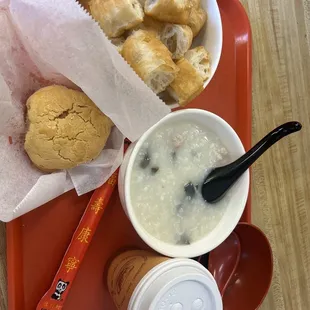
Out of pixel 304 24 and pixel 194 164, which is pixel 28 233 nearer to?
pixel 194 164

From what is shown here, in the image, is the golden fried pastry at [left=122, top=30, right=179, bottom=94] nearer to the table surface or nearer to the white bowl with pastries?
the white bowl with pastries

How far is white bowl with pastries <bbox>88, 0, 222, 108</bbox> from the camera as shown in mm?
709

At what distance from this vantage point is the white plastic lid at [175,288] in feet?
2.36

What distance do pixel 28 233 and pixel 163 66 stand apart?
330 mm

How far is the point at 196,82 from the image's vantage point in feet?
2.45

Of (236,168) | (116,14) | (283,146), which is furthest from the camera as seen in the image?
(283,146)

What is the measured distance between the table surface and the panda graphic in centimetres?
41

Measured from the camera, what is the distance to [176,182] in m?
0.82

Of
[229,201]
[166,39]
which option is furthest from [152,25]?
[229,201]

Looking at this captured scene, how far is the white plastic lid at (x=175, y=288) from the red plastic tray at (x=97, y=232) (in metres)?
0.13

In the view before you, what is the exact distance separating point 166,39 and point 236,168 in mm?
229

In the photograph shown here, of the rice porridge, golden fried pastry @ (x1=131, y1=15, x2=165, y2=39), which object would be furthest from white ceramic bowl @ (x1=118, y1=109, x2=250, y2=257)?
golden fried pastry @ (x1=131, y1=15, x2=165, y2=39)

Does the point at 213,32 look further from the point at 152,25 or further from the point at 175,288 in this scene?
the point at 175,288

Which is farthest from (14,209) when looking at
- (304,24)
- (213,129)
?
(304,24)
